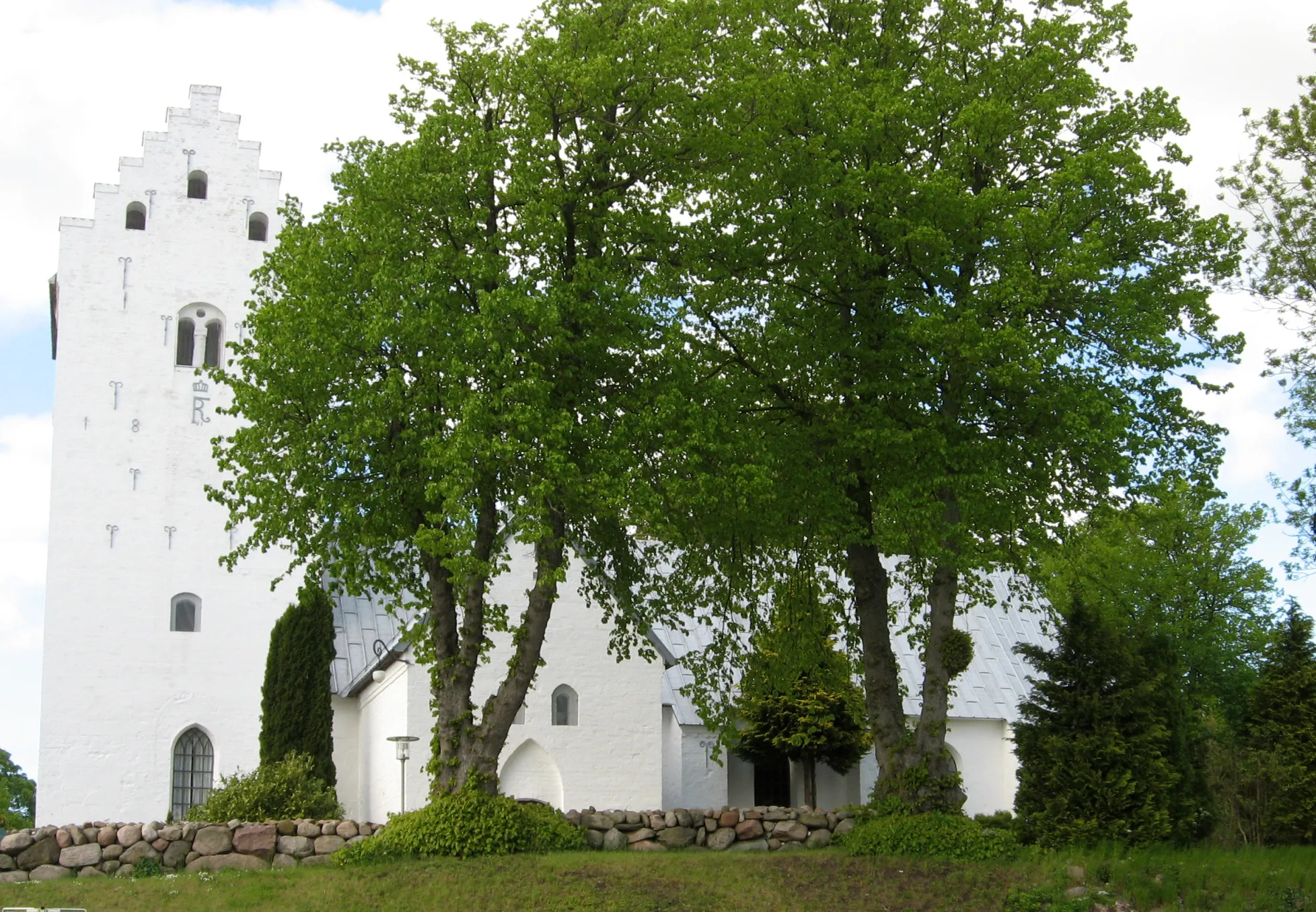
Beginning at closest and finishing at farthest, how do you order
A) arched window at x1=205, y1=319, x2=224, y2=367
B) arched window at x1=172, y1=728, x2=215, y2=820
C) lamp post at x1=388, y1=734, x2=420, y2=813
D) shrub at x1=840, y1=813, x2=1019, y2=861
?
shrub at x1=840, y1=813, x2=1019, y2=861 < lamp post at x1=388, y1=734, x2=420, y2=813 < arched window at x1=172, y1=728, x2=215, y2=820 < arched window at x1=205, y1=319, x2=224, y2=367

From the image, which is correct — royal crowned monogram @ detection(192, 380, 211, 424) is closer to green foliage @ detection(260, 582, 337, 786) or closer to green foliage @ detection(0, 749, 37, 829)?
green foliage @ detection(260, 582, 337, 786)

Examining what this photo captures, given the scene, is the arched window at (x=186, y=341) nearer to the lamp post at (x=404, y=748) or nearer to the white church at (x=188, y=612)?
the white church at (x=188, y=612)

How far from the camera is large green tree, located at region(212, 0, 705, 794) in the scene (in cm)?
1659

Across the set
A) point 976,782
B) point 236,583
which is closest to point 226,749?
point 236,583

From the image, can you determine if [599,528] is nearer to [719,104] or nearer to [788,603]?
[788,603]

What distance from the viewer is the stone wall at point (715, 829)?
18.3 metres

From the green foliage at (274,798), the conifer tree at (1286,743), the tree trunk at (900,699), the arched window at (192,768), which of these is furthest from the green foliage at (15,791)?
the conifer tree at (1286,743)

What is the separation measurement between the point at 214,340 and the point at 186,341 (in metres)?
0.59

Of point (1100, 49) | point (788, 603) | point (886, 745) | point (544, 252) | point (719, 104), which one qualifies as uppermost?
point (1100, 49)

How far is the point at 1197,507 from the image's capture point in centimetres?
2102

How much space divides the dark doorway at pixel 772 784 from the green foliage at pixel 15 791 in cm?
3940

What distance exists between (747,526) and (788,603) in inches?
100

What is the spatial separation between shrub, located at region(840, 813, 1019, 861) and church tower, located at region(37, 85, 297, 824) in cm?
1420

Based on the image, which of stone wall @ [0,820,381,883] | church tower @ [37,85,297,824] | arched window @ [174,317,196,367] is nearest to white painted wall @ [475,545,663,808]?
church tower @ [37,85,297,824]
